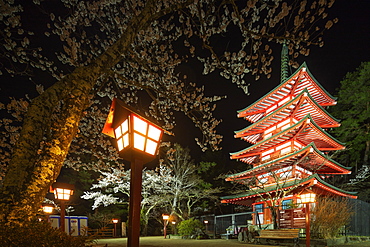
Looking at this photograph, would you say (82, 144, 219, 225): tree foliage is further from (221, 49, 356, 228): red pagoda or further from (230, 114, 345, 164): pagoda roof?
(230, 114, 345, 164): pagoda roof

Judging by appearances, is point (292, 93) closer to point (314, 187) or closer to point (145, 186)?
point (314, 187)

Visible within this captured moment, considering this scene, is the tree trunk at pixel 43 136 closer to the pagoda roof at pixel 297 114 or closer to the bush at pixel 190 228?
the pagoda roof at pixel 297 114

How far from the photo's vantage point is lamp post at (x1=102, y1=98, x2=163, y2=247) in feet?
9.80

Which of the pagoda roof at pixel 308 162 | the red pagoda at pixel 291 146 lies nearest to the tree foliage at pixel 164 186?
the red pagoda at pixel 291 146

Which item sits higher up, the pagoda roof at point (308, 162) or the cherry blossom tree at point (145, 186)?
the pagoda roof at point (308, 162)

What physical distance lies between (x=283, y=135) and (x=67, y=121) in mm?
→ 16072

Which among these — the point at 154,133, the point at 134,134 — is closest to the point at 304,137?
the point at 154,133

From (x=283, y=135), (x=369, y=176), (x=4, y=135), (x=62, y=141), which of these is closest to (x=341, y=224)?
(x=283, y=135)

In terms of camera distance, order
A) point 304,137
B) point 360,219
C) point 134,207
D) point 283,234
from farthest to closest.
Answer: point 304,137, point 360,219, point 283,234, point 134,207

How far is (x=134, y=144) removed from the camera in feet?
10.5

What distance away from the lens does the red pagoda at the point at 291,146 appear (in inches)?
642

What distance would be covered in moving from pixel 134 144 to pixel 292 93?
63.4 ft

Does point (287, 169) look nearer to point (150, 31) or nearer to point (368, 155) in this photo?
point (368, 155)

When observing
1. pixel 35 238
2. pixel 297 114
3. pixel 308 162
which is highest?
pixel 297 114
